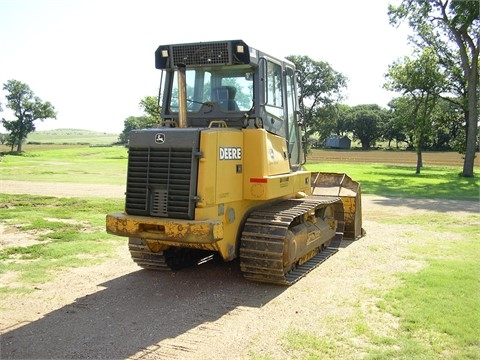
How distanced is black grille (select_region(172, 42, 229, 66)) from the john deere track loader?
0.6 inches

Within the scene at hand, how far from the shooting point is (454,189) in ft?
72.7

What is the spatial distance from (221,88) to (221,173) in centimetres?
163

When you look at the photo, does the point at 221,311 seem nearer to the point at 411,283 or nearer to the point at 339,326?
the point at 339,326

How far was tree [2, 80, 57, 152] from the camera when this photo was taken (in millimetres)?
74688

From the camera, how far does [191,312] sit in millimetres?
6160

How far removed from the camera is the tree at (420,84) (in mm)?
30875

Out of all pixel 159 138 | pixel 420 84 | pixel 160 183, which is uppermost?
pixel 420 84

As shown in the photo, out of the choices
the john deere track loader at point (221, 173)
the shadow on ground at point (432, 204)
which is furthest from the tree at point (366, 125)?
the john deere track loader at point (221, 173)

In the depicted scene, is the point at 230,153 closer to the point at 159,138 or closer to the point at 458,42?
the point at 159,138

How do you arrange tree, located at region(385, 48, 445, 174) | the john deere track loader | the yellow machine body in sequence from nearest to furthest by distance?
the yellow machine body
the john deere track loader
tree, located at region(385, 48, 445, 174)

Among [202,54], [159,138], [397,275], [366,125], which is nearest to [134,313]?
[159,138]

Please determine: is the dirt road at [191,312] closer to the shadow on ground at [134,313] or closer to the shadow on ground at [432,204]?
the shadow on ground at [134,313]

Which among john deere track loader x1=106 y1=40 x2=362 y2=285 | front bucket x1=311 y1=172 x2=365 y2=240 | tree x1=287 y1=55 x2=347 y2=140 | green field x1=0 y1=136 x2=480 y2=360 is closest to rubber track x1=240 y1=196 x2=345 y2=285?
john deere track loader x1=106 y1=40 x2=362 y2=285

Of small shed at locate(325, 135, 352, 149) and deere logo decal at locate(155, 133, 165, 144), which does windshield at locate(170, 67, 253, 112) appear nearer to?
deere logo decal at locate(155, 133, 165, 144)
